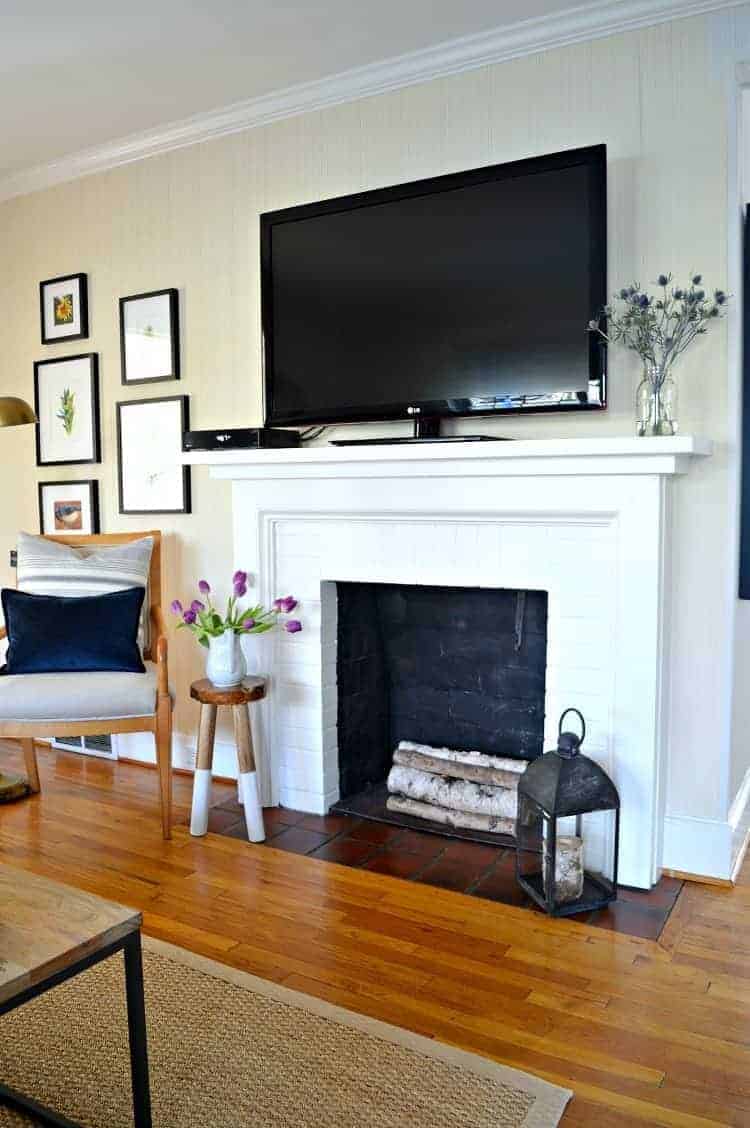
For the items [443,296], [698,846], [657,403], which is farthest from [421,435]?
[698,846]

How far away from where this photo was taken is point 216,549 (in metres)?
3.62

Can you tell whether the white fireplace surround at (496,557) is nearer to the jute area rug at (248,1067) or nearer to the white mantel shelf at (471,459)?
the white mantel shelf at (471,459)

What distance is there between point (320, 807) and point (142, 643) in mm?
971

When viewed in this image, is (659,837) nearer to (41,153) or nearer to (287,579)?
(287,579)

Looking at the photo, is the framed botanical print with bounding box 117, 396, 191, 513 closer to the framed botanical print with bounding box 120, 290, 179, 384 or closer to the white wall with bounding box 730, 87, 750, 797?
the framed botanical print with bounding box 120, 290, 179, 384

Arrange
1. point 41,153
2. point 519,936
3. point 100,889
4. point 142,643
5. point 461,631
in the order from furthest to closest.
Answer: point 41,153
point 142,643
point 461,631
point 100,889
point 519,936

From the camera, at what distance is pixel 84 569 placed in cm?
349

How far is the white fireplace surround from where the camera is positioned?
2.58 m

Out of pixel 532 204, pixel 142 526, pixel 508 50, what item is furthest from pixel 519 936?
pixel 508 50

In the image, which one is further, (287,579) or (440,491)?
(287,579)

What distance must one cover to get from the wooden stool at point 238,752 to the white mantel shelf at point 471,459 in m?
0.74

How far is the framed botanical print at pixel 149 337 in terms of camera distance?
11.9 feet

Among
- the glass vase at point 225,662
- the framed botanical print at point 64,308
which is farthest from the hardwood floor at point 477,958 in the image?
the framed botanical print at point 64,308

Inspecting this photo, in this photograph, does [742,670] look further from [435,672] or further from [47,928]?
[47,928]
